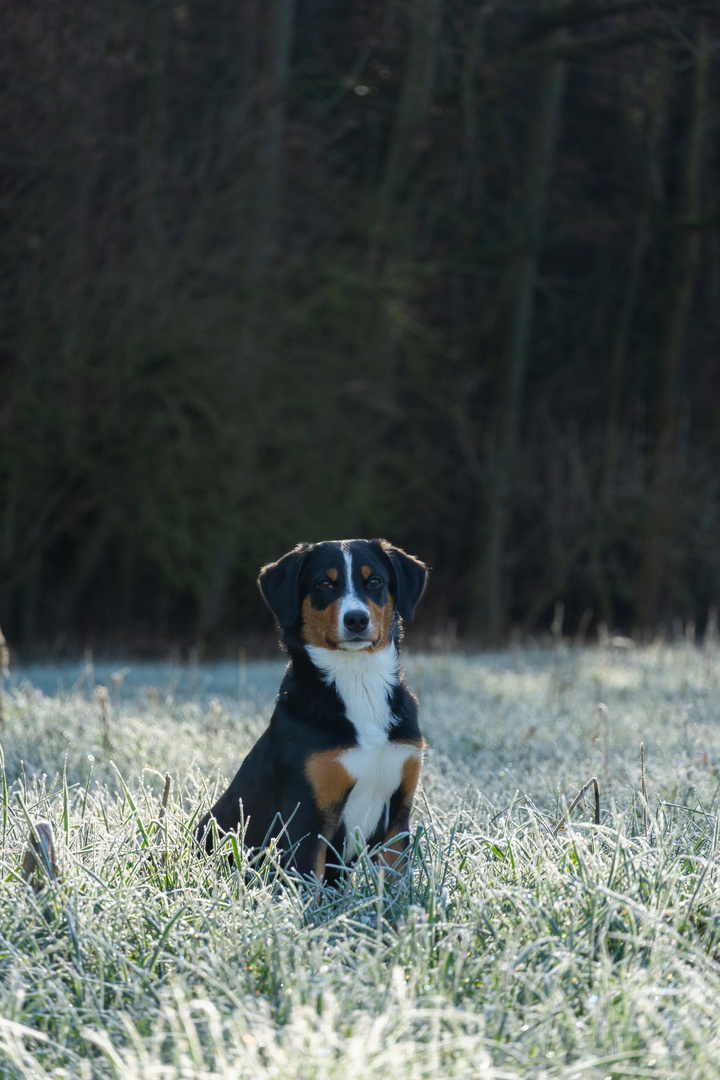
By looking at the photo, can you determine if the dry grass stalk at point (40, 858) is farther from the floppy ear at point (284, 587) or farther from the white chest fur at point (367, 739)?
the floppy ear at point (284, 587)

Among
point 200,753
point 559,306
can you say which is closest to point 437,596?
point 559,306

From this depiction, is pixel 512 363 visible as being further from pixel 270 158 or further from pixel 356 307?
pixel 270 158

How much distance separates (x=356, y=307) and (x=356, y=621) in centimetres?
1002

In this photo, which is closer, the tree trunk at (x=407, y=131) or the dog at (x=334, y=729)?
the dog at (x=334, y=729)

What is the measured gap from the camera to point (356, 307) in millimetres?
13164

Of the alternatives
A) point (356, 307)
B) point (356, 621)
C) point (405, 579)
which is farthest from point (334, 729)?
point (356, 307)

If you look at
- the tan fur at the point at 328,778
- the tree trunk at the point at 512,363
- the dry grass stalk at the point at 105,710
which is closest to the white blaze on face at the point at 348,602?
the tan fur at the point at 328,778

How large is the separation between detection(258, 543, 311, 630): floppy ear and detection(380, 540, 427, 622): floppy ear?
353mm

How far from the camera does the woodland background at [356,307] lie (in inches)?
430

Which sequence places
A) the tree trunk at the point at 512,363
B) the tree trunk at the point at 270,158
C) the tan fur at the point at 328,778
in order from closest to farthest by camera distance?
the tan fur at the point at 328,778
the tree trunk at the point at 270,158
the tree trunk at the point at 512,363

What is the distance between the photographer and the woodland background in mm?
10914

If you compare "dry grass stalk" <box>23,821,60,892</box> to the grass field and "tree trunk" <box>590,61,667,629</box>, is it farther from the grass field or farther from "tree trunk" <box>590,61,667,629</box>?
"tree trunk" <box>590,61,667,629</box>

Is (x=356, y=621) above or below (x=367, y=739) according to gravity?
above

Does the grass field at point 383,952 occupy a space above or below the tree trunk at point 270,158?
below
